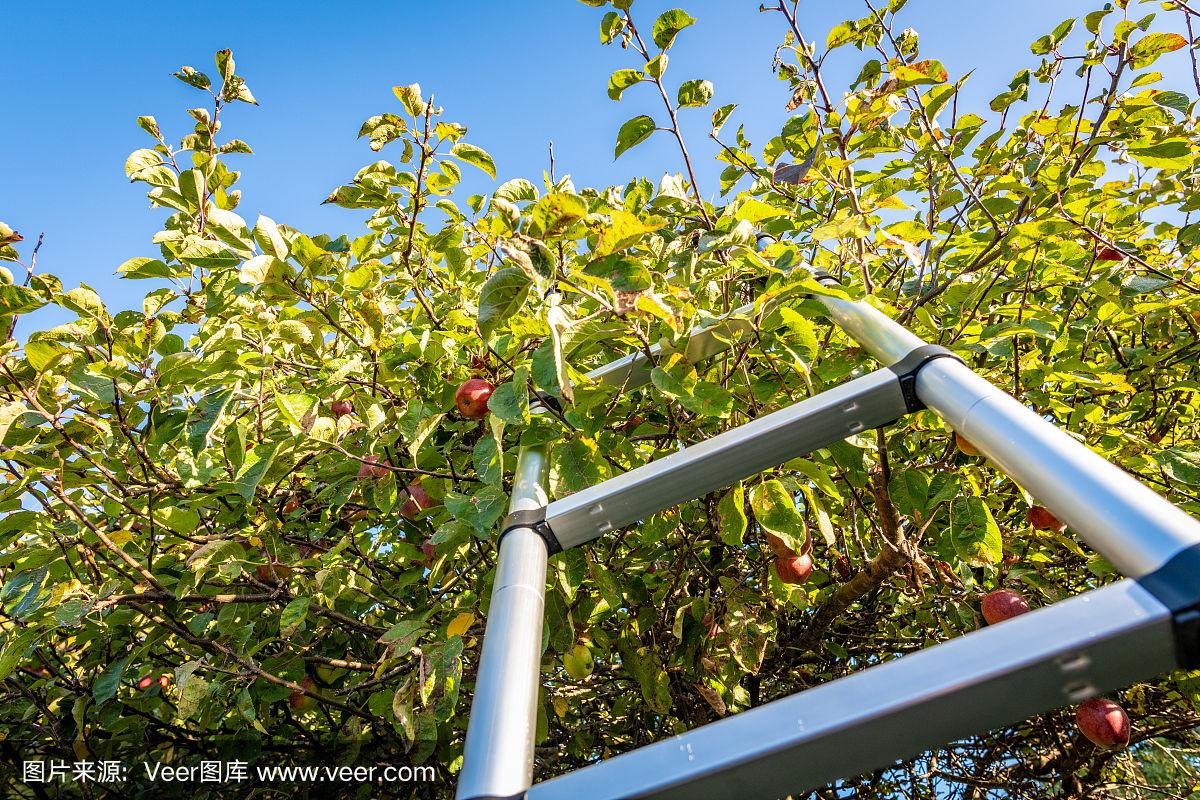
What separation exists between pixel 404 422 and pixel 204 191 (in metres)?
0.76

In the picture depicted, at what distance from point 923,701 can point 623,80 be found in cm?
149

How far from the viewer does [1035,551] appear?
2.14 meters

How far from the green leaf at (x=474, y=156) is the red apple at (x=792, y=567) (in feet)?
4.26

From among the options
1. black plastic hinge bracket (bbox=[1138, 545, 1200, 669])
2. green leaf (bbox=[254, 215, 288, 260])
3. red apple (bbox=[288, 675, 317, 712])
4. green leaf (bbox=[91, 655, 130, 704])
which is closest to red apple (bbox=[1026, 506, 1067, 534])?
black plastic hinge bracket (bbox=[1138, 545, 1200, 669])

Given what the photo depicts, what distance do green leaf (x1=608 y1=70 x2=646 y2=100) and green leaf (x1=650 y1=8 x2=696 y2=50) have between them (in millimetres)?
84

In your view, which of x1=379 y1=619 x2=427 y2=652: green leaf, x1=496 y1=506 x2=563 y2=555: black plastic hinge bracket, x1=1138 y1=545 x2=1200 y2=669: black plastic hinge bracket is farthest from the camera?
x1=379 y1=619 x2=427 y2=652: green leaf

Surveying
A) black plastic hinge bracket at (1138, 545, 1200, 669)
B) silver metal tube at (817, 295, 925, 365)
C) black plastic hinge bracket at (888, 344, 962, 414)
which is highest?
silver metal tube at (817, 295, 925, 365)

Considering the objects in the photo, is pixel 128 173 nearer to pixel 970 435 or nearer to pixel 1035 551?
pixel 970 435

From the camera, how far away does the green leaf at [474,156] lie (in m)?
1.61

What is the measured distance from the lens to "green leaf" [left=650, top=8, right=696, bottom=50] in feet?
4.86

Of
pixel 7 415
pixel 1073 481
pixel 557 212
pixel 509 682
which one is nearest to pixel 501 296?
pixel 557 212

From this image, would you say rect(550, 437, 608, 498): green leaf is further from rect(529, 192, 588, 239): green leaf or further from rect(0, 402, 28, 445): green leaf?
rect(0, 402, 28, 445): green leaf

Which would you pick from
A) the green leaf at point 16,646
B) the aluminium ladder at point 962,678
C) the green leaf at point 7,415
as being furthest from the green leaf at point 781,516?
the green leaf at point 16,646

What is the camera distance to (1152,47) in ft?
5.48
